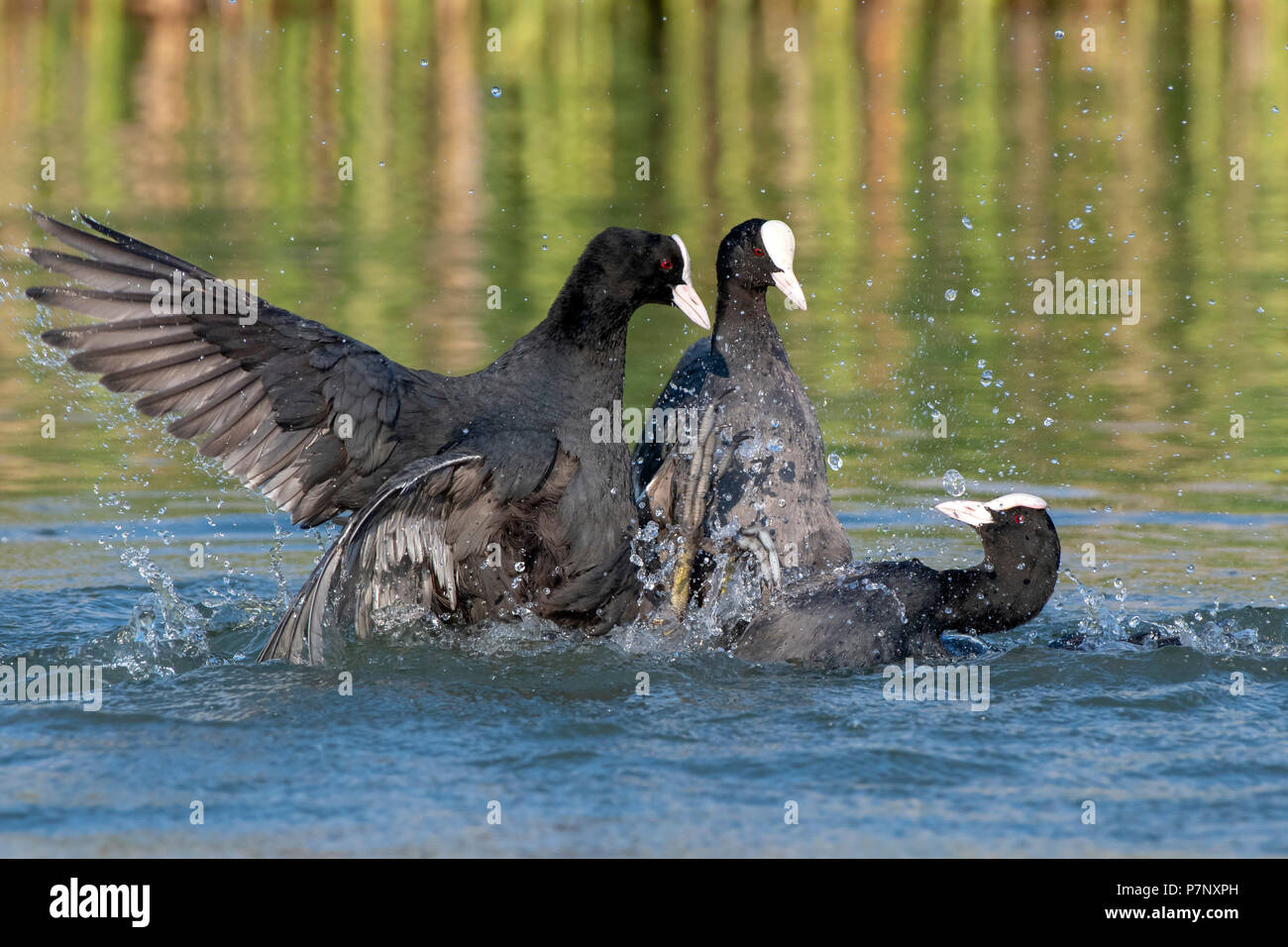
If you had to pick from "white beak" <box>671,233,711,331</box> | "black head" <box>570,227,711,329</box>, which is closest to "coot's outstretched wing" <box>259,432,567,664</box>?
"black head" <box>570,227,711,329</box>

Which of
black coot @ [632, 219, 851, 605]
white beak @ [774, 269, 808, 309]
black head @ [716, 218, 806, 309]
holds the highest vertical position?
black head @ [716, 218, 806, 309]

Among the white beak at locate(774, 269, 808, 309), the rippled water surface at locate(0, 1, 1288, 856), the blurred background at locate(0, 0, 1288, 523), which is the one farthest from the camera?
the blurred background at locate(0, 0, 1288, 523)

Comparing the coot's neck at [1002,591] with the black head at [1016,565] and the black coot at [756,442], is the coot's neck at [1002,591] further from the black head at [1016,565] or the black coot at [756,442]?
the black coot at [756,442]

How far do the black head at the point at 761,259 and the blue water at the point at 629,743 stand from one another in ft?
4.65

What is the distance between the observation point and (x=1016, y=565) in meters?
5.48

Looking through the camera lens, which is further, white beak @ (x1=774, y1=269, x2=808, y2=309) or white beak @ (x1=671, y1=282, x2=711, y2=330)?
white beak @ (x1=774, y1=269, x2=808, y2=309)

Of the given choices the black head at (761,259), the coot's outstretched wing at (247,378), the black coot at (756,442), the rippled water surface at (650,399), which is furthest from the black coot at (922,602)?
the coot's outstretched wing at (247,378)

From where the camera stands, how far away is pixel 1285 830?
3.95 meters

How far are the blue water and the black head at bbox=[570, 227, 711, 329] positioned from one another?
1.17 m

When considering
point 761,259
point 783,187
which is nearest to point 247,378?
point 761,259

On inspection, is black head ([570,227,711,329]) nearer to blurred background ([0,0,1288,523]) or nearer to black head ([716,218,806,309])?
black head ([716,218,806,309])

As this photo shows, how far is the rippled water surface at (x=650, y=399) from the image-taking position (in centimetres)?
420

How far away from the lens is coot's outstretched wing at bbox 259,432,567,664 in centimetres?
497

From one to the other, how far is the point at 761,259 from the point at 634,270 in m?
0.67
